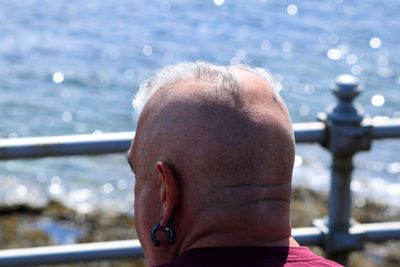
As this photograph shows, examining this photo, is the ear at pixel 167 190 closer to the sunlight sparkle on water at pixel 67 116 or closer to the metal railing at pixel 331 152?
the metal railing at pixel 331 152

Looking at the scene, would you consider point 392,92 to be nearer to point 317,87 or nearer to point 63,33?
point 317,87

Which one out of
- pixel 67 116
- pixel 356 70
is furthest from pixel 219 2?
pixel 67 116

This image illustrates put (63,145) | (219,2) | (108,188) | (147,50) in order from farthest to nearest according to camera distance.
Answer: (219,2) → (147,50) → (108,188) → (63,145)

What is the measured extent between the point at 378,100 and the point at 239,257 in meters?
11.2

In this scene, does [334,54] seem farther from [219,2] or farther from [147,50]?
[219,2]

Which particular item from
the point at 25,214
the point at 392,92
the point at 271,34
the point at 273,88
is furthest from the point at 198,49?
the point at 273,88

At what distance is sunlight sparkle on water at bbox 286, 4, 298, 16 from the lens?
18.3m

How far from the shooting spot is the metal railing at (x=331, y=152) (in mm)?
4145

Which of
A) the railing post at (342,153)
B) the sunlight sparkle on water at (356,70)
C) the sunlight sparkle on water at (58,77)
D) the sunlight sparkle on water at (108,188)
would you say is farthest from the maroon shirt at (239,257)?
the sunlight sparkle on water at (356,70)

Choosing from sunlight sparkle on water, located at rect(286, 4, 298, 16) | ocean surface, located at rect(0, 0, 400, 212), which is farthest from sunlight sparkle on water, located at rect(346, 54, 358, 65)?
sunlight sparkle on water, located at rect(286, 4, 298, 16)

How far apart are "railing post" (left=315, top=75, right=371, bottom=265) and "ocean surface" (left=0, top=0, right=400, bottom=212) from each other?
3837 mm

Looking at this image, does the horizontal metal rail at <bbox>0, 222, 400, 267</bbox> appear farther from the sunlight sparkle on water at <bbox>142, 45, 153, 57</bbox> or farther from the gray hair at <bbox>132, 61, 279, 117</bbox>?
the sunlight sparkle on water at <bbox>142, 45, 153, 57</bbox>

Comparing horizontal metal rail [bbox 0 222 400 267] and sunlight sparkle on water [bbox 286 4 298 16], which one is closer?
horizontal metal rail [bbox 0 222 400 267]

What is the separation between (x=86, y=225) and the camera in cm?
771
